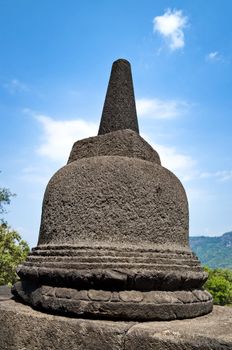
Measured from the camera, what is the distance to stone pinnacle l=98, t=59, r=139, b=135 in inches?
175

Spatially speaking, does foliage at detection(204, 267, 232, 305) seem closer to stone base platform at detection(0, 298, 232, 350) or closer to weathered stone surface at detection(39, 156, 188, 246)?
weathered stone surface at detection(39, 156, 188, 246)

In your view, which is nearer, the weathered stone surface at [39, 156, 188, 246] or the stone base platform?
the stone base platform

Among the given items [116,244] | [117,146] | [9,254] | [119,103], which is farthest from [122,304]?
[9,254]

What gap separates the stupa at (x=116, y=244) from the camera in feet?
9.89

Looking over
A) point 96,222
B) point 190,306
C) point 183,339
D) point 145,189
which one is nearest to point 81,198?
point 96,222

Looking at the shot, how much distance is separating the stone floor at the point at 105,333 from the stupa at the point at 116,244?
0.13 metres

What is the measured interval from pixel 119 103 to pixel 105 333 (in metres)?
2.78

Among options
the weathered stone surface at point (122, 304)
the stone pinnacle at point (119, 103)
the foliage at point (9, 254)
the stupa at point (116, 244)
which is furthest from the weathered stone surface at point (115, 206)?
the foliage at point (9, 254)

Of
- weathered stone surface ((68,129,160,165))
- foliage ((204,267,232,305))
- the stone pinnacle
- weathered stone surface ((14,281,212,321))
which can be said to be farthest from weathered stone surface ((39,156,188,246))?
foliage ((204,267,232,305))

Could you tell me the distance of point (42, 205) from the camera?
167 inches

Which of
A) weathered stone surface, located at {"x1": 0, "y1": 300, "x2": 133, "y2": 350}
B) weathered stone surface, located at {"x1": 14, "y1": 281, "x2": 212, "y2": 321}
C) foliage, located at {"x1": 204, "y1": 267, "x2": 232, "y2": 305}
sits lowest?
foliage, located at {"x1": 204, "y1": 267, "x2": 232, "y2": 305}

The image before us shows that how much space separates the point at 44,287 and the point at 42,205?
1.15m

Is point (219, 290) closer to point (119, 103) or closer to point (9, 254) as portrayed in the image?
point (9, 254)

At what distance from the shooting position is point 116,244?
3.36 metres
